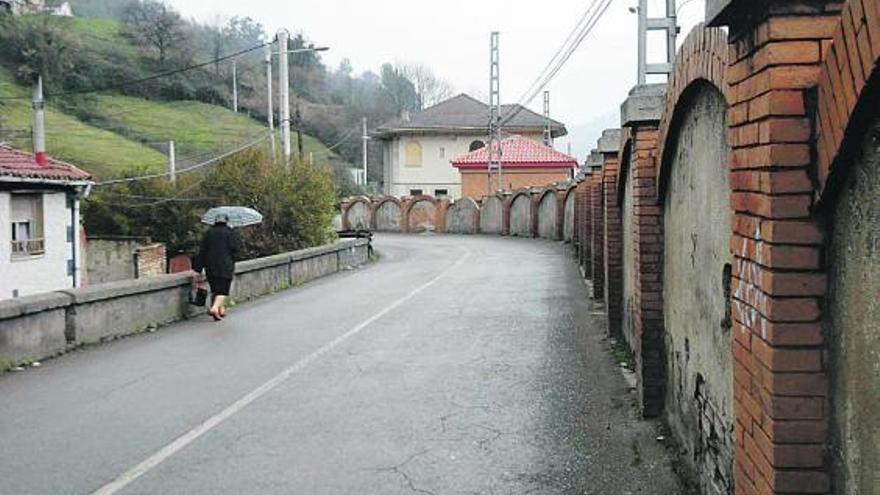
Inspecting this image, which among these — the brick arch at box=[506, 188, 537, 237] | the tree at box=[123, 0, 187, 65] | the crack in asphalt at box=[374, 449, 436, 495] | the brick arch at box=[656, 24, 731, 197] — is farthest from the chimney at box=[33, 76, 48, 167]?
the tree at box=[123, 0, 187, 65]

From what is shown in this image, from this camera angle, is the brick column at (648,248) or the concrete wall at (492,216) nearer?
the brick column at (648,248)

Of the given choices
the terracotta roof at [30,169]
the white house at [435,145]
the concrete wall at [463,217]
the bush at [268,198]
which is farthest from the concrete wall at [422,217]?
the terracotta roof at [30,169]

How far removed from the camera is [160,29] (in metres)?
96.2

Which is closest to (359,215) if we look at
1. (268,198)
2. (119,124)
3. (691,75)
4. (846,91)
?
(268,198)

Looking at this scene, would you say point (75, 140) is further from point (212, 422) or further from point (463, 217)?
point (212, 422)

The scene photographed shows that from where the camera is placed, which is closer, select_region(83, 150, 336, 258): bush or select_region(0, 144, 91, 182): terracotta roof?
select_region(0, 144, 91, 182): terracotta roof

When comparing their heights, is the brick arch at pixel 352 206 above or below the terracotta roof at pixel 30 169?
below

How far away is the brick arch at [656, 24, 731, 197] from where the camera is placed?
4.76 m

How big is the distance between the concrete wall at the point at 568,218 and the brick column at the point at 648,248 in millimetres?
23946

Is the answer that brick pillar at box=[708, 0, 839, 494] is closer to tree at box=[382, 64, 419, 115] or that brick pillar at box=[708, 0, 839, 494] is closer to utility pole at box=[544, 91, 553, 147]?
utility pole at box=[544, 91, 553, 147]

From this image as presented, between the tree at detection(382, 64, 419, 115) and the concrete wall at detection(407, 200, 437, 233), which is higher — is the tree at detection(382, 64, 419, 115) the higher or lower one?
the higher one

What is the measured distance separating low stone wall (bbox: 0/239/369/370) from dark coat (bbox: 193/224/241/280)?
45cm

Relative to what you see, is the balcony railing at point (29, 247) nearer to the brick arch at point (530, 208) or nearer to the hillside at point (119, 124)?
the brick arch at point (530, 208)

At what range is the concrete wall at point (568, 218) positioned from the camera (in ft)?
107
